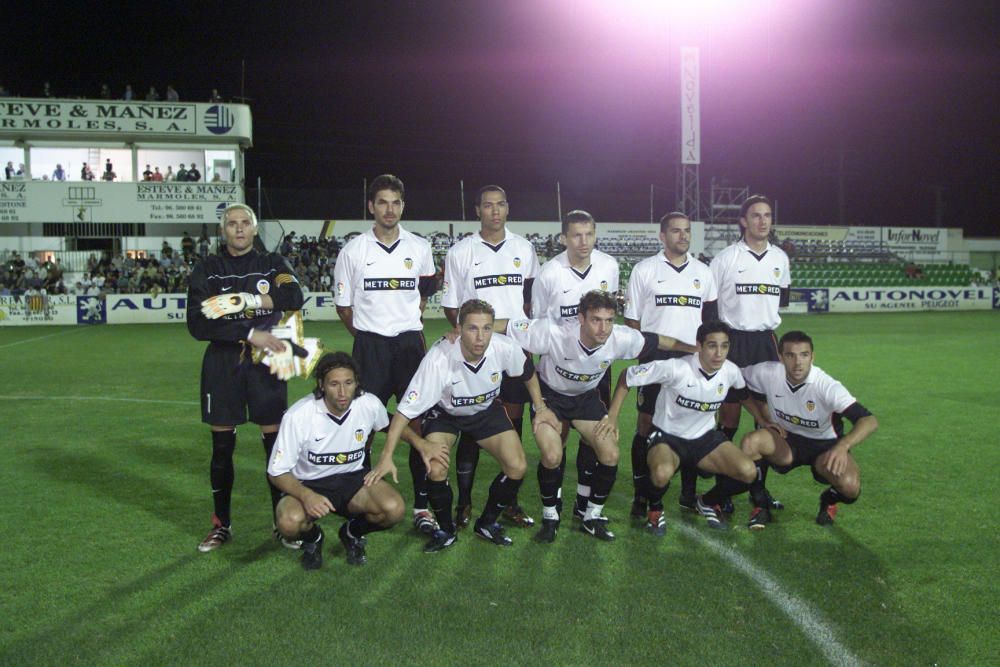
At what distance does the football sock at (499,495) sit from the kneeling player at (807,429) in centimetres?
157

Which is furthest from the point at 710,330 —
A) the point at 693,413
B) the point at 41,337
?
the point at 41,337

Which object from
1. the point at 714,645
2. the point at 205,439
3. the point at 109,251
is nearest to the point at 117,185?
the point at 109,251

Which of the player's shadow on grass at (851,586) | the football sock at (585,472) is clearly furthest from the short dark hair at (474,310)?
the player's shadow on grass at (851,586)

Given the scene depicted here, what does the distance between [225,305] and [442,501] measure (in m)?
1.75

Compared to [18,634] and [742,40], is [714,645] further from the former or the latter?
[742,40]

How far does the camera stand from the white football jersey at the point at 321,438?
4.39 meters

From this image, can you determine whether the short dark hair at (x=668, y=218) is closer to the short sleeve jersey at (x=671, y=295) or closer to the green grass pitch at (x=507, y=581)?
the short sleeve jersey at (x=671, y=295)

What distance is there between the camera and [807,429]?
541 cm

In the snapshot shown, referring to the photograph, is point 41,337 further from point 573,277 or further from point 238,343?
point 573,277

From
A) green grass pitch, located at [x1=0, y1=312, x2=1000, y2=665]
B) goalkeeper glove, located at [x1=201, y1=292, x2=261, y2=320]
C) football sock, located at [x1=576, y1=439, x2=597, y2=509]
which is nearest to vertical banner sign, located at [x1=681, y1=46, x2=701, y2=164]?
green grass pitch, located at [x1=0, y1=312, x2=1000, y2=665]

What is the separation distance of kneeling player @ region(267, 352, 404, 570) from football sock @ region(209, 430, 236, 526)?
1.91 ft

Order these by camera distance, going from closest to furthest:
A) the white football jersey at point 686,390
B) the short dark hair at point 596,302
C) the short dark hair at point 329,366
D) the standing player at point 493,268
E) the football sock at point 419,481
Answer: the short dark hair at point 329,366 < the short dark hair at point 596,302 < the football sock at point 419,481 < the white football jersey at point 686,390 < the standing player at point 493,268

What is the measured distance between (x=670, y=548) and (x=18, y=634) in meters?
3.43

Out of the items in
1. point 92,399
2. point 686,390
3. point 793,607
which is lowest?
point 793,607
